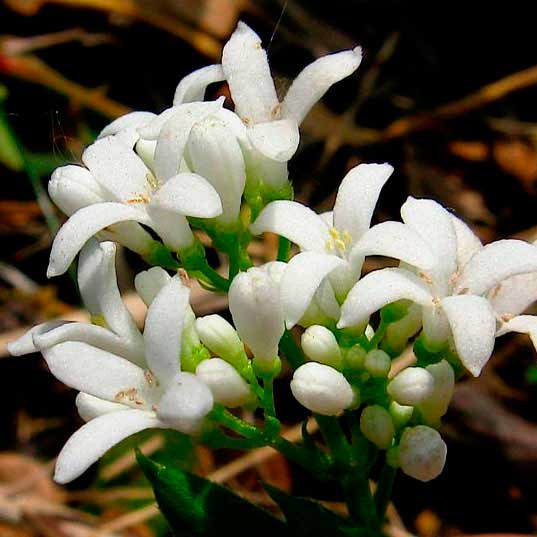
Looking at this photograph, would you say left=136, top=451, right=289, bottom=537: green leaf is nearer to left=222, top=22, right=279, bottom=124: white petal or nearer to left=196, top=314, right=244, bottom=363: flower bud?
left=196, top=314, right=244, bottom=363: flower bud

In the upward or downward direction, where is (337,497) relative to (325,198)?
downward

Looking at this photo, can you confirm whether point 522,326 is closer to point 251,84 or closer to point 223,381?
point 223,381

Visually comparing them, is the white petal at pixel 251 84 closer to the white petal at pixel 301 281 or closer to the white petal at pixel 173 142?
the white petal at pixel 173 142

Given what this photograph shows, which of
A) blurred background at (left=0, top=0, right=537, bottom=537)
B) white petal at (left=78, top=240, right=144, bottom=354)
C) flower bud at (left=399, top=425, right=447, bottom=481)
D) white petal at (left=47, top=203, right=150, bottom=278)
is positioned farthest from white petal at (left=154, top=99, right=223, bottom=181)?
blurred background at (left=0, top=0, right=537, bottom=537)

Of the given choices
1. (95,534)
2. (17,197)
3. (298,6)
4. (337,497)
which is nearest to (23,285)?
(17,197)

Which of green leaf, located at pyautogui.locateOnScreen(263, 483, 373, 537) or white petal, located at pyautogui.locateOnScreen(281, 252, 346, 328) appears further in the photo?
green leaf, located at pyautogui.locateOnScreen(263, 483, 373, 537)

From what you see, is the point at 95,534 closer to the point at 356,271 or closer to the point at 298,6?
the point at 356,271

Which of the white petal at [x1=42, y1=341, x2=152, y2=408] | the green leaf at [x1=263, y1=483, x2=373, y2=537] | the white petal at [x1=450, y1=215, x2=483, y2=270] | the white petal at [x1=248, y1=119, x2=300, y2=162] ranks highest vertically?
the white petal at [x1=248, y1=119, x2=300, y2=162]
